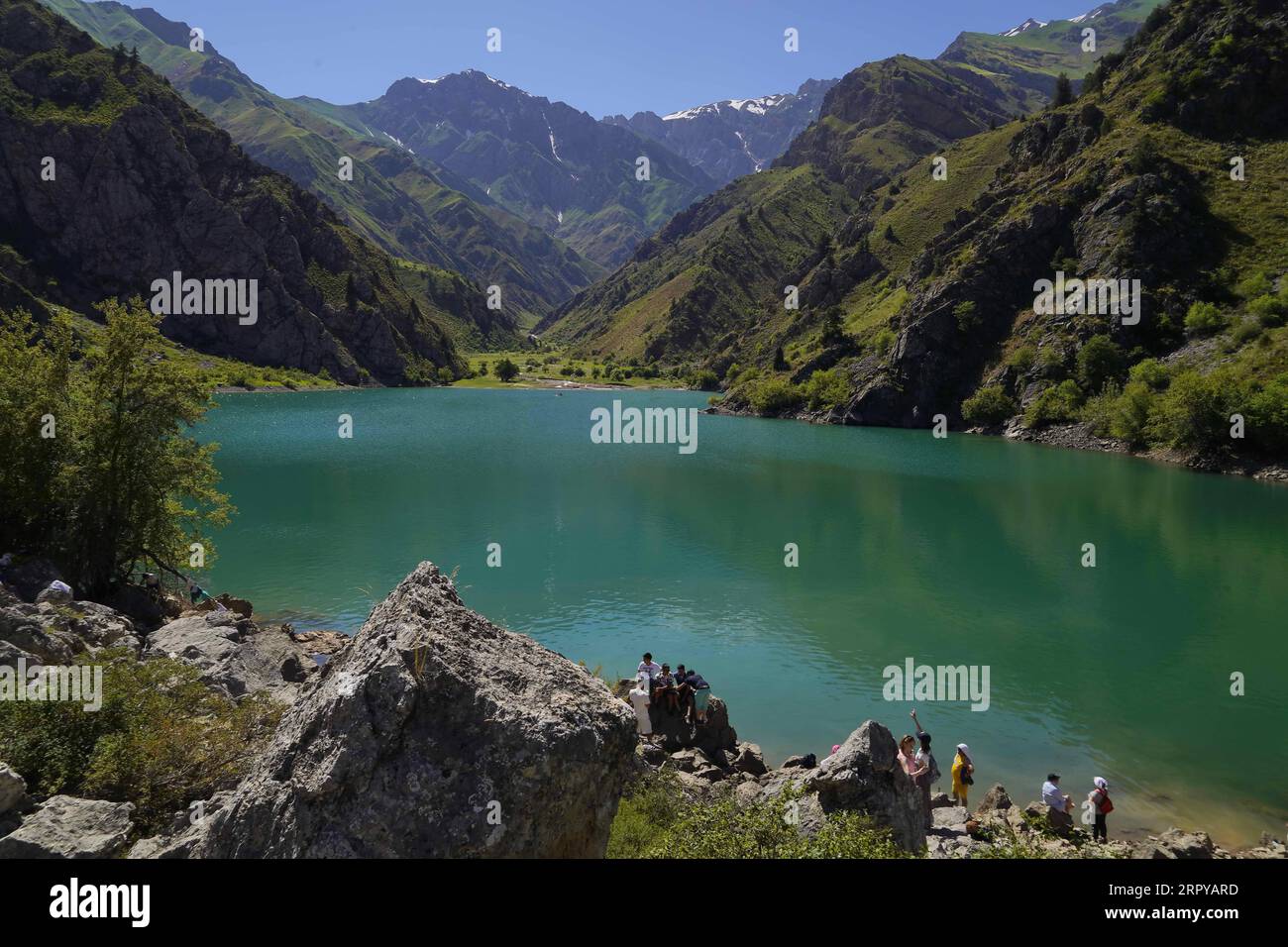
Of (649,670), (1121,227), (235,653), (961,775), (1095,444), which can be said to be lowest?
(961,775)

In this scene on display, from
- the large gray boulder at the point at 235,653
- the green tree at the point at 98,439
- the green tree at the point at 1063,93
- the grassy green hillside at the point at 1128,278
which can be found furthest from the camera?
the green tree at the point at 1063,93

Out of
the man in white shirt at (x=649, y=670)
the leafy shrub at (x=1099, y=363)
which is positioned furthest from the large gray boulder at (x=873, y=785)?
the leafy shrub at (x=1099, y=363)

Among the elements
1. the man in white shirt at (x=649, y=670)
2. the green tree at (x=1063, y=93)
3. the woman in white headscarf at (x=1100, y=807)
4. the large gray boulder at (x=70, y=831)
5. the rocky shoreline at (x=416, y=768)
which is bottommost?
the woman in white headscarf at (x=1100, y=807)

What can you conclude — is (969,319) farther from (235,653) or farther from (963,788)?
(235,653)

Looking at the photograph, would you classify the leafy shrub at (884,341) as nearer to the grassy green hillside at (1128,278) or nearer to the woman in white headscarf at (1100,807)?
the grassy green hillside at (1128,278)

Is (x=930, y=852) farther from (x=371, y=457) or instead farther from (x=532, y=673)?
(x=371, y=457)

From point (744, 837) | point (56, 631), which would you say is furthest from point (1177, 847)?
point (56, 631)
